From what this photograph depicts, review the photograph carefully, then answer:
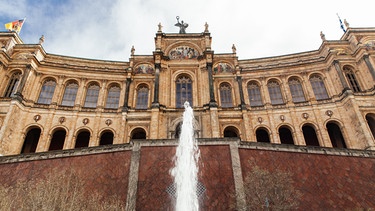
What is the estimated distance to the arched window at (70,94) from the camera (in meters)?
25.7

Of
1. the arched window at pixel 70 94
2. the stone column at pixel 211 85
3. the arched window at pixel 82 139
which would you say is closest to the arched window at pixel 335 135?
the stone column at pixel 211 85

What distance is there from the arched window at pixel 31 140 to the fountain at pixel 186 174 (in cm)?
1832

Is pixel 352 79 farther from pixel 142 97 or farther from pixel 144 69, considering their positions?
pixel 144 69

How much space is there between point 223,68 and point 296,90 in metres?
8.46

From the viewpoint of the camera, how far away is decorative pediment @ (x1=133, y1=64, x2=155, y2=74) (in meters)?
28.1

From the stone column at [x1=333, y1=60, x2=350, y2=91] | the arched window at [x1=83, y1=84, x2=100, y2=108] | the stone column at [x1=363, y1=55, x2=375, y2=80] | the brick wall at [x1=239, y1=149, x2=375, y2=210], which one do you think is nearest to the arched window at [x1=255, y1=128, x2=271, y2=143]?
the stone column at [x1=333, y1=60, x2=350, y2=91]

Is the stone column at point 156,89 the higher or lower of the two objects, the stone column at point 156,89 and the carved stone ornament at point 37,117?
the higher

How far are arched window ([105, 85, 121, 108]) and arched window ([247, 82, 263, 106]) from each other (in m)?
14.8

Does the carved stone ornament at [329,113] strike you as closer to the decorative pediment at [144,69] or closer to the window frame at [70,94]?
the decorative pediment at [144,69]

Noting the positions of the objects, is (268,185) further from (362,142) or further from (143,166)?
(362,142)

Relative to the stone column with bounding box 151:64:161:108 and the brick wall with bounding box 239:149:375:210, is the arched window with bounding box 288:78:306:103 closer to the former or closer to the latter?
the brick wall with bounding box 239:149:375:210

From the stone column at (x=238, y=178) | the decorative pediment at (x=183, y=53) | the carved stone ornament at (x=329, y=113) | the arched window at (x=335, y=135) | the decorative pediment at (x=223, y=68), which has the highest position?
the decorative pediment at (x=183, y=53)

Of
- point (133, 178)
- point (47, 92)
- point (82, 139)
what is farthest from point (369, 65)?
point (47, 92)

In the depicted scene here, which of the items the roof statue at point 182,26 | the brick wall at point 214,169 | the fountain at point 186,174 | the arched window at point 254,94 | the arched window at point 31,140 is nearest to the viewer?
the fountain at point 186,174
